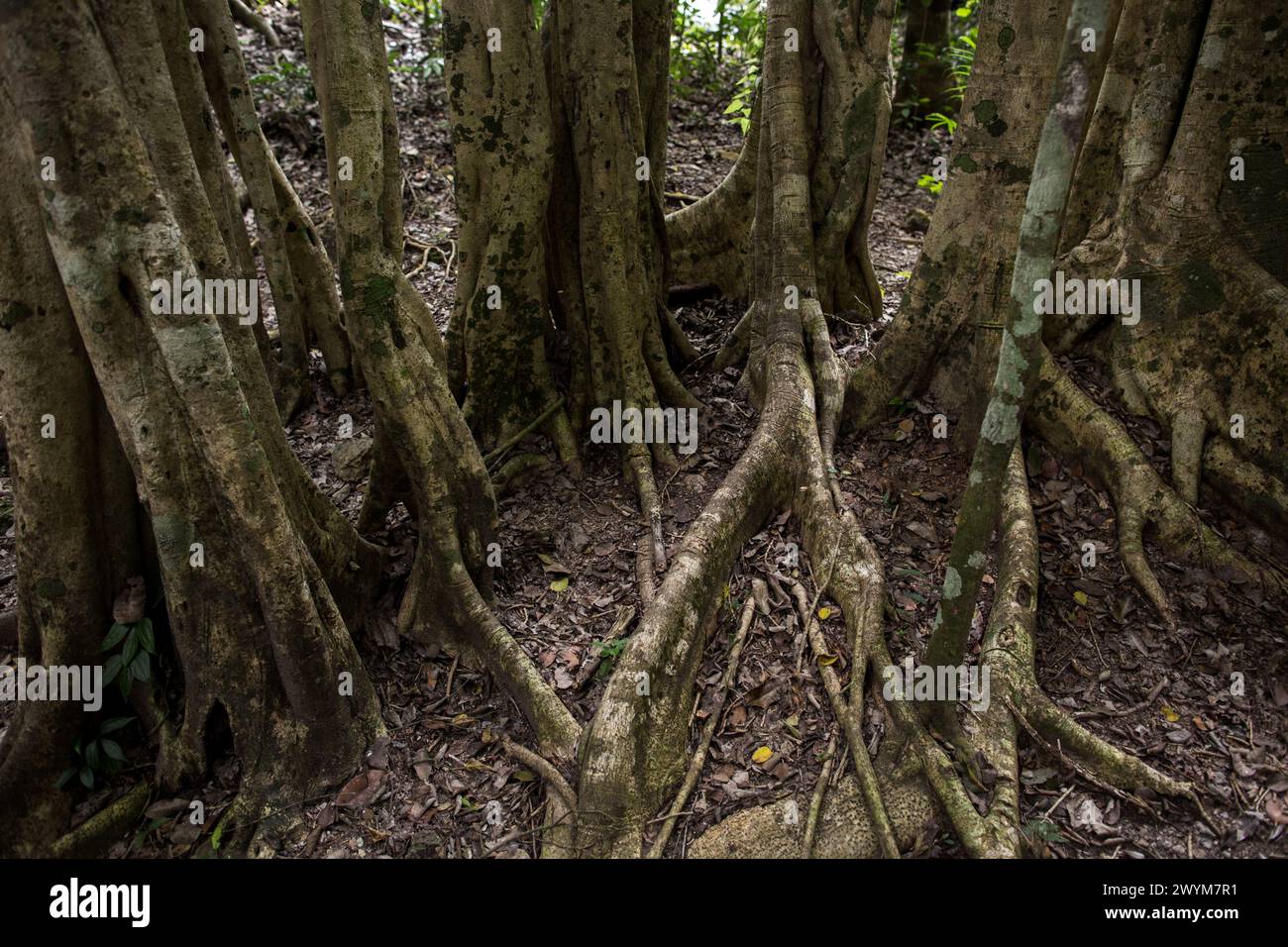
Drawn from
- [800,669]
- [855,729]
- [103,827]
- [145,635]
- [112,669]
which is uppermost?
[145,635]

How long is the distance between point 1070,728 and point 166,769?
4.11 meters

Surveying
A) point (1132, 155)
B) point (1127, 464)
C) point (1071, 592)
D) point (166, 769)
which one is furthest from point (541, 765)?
point (1132, 155)

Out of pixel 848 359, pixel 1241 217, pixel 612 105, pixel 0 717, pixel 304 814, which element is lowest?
pixel 304 814

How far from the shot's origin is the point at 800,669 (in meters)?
4.18

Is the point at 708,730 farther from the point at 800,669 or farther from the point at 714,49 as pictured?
the point at 714,49

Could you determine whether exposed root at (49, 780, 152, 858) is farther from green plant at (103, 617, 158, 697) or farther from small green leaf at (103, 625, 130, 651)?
small green leaf at (103, 625, 130, 651)

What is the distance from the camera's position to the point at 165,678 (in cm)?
418

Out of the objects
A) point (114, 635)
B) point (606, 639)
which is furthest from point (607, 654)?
point (114, 635)

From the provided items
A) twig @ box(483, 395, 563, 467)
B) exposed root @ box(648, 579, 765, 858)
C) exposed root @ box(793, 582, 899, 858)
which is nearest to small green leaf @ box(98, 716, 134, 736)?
twig @ box(483, 395, 563, 467)

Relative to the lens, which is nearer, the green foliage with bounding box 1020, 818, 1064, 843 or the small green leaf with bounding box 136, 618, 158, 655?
the green foliage with bounding box 1020, 818, 1064, 843

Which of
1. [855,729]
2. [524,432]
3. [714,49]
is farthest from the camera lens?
[714,49]

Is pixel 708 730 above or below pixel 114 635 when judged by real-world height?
below

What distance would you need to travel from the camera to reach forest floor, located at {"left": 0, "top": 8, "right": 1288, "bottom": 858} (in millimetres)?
3570

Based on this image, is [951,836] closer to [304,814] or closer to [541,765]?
[541,765]
